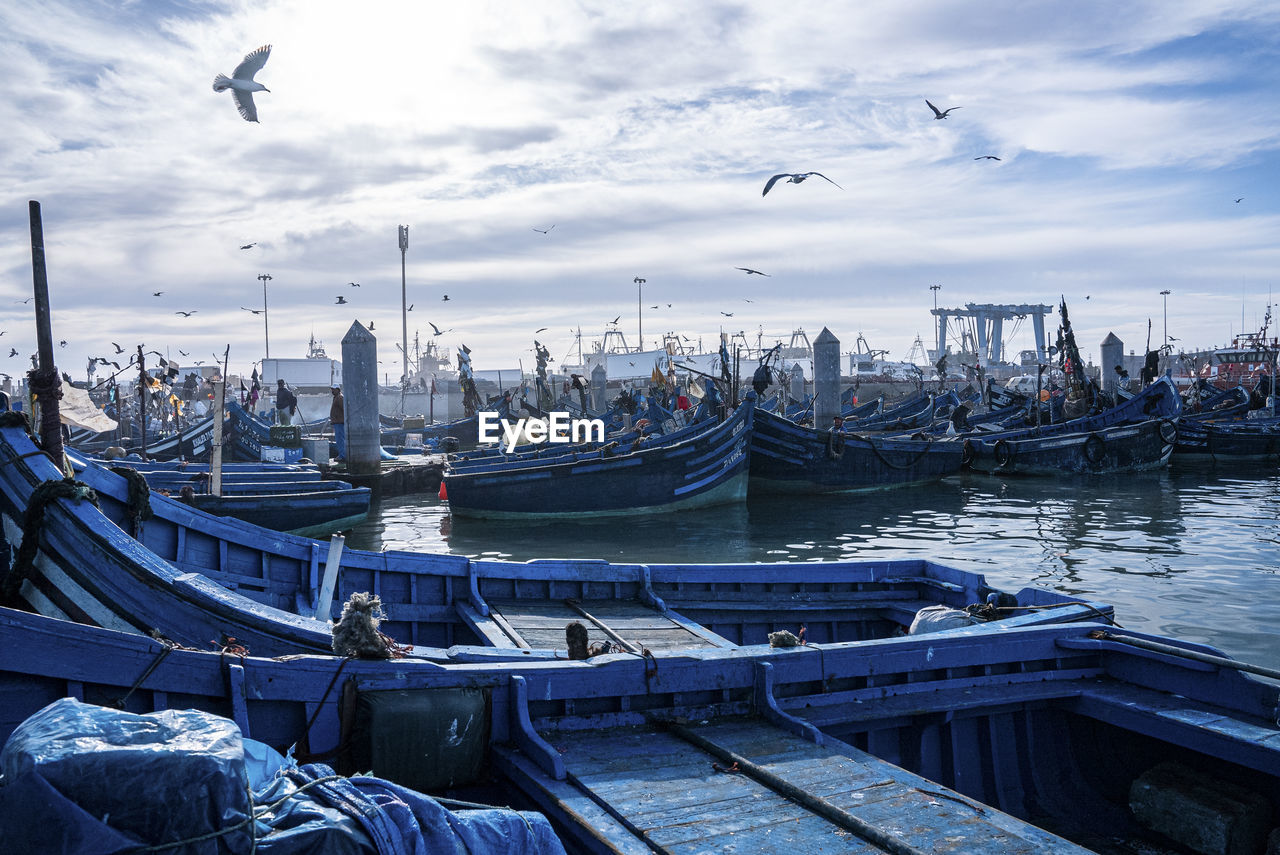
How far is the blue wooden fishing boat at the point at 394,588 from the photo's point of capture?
18.0 feet

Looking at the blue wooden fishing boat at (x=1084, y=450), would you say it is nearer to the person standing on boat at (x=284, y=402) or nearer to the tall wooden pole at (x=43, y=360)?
the person standing on boat at (x=284, y=402)

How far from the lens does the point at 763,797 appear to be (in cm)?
450

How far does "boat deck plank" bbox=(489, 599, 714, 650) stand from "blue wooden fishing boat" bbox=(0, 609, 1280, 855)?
1552 millimetres

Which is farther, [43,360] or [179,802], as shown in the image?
[43,360]

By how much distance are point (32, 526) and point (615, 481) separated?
48.6 ft

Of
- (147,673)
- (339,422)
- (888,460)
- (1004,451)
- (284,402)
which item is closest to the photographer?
(147,673)

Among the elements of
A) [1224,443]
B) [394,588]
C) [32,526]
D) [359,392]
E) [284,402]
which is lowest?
[1224,443]

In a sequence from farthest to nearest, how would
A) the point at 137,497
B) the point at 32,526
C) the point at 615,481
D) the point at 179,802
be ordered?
the point at 615,481, the point at 137,497, the point at 32,526, the point at 179,802

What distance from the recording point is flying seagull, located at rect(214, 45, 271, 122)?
14211mm

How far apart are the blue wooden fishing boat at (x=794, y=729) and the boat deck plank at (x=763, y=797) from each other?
14 mm

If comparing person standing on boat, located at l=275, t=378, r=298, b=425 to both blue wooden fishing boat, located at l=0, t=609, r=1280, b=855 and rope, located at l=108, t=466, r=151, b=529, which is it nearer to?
rope, located at l=108, t=466, r=151, b=529

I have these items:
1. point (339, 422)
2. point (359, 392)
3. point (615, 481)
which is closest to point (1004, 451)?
point (615, 481)

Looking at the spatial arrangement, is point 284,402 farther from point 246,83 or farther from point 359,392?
point 246,83

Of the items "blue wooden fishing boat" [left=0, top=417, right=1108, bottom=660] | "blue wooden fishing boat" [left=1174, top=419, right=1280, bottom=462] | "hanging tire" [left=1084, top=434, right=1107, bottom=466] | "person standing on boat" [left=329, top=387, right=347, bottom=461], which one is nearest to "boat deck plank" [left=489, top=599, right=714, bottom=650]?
"blue wooden fishing boat" [left=0, top=417, right=1108, bottom=660]
